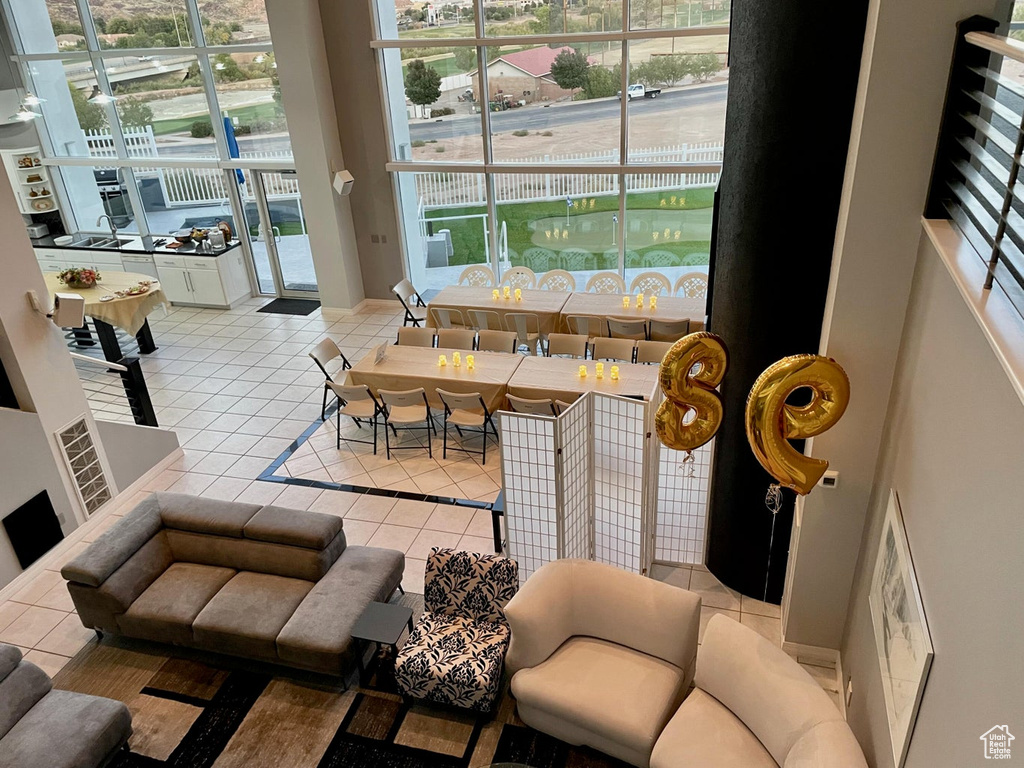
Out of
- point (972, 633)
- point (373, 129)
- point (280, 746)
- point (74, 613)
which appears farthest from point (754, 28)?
point (373, 129)

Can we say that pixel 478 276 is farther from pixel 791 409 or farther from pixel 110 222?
pixel 791 409

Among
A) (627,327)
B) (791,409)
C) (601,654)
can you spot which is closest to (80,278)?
(627,327)

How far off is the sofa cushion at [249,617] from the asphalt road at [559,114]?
7720 mm

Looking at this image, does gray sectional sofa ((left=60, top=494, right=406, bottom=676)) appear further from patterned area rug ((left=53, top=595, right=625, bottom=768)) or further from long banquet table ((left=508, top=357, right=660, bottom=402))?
long banquet table ((left=508, top=357, right=660, bottom=402))

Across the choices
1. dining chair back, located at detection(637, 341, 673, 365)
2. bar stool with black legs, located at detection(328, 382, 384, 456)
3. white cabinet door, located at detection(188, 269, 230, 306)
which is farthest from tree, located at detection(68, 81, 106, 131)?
dining chair back, located at detection(637, 341, 673, 365)

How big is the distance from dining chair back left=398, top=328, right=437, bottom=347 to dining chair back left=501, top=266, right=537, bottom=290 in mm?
1725

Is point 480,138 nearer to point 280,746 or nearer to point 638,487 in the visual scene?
point 638,487

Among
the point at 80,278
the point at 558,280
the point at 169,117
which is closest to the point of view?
the point at 80,278

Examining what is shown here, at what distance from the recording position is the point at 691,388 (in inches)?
194

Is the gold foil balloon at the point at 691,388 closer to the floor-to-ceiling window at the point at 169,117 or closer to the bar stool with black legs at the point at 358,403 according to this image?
the bar stool with black legs at the point at 358,403

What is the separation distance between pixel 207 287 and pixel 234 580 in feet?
26.9

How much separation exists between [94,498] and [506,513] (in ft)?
14.9

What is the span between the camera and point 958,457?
329 centimetres

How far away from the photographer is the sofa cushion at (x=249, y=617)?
575 centimetres
